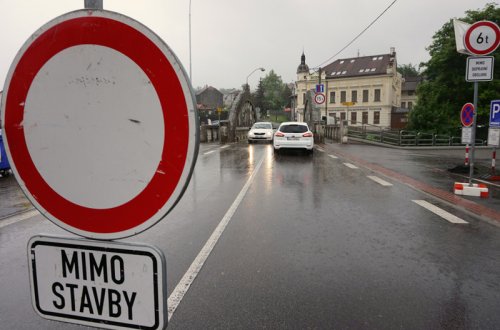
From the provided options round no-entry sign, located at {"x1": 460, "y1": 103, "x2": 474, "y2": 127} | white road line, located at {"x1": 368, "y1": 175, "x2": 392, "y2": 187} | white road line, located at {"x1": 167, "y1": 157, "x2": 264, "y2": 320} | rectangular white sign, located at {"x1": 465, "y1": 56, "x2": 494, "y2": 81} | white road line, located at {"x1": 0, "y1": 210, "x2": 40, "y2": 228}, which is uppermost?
rectangular white sign, located at {"x1": 465, "y1": 56, "x2": 494, "y2": 81}

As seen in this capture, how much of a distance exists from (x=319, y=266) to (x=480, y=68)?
7358 millimetres

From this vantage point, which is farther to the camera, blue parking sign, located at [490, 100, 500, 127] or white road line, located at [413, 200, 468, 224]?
blue parking sign, located at [490, 100, 500, 127]

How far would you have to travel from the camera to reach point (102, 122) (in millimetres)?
1218

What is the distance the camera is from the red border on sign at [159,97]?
119cm

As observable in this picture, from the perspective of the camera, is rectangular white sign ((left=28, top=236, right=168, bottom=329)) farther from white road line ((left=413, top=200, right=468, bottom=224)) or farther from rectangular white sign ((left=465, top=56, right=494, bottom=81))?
rectangular white sign ((left=465, top=56, right=494, bottom=81))

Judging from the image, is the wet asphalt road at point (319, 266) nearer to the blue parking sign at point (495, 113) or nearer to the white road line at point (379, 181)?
the white road line at point (379, 181)

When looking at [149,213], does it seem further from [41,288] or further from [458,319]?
[458,319]

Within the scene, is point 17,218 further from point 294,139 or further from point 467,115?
point 294,139

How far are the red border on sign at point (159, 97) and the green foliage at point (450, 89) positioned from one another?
3664 cm

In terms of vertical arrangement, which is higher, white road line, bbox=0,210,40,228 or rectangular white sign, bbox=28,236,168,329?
rectangular white sign, bbox=28,236,168,329

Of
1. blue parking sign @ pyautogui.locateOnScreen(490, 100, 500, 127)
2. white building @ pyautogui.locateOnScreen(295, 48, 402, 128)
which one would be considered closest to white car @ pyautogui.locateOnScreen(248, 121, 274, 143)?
blue parking sign @ pyautogui.locateOnScreen(490, 100, 500, 127)

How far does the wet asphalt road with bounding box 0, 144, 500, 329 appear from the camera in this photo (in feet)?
9.87

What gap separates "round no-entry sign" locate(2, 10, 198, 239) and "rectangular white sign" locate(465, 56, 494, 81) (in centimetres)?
948

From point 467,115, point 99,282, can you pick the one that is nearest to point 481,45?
point 467,115
